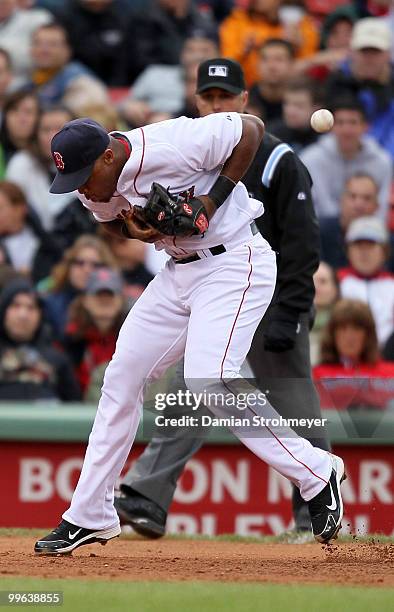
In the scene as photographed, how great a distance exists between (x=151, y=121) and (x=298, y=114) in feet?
4.09

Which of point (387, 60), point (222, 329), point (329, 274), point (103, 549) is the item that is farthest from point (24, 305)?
point (387, 60)

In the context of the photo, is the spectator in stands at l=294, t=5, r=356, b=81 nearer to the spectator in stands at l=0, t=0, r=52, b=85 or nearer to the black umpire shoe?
the spectator in stands at l=0, t=0, r=52, b=85

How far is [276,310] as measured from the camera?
21.0 feet

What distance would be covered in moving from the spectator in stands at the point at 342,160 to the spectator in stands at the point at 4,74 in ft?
8.62

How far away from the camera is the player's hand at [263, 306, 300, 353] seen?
6.35 metres

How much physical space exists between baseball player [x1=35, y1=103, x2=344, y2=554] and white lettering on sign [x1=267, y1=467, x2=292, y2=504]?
2.28 meters

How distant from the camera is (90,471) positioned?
5418mm

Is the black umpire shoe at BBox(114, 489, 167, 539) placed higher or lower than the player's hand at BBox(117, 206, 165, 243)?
lower

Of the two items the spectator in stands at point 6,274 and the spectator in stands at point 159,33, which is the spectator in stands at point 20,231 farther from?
the spectator in stands at point 159,33

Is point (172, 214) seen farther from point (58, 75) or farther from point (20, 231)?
point (58, 75)

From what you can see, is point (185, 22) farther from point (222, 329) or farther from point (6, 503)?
point (222, 329)

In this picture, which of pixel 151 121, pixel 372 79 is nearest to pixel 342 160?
pixel 372 79

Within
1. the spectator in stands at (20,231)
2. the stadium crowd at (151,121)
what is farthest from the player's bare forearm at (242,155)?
the spectator in stands at (20,231)

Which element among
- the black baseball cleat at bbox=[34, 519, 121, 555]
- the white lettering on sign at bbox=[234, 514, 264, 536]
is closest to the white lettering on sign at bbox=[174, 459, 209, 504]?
the white lettering on sign at bbox=[234, 514, 264, 536]
